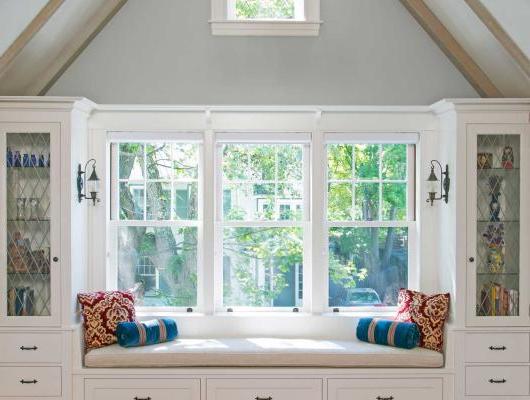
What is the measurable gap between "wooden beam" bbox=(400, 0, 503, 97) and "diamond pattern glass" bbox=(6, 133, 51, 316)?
2590 millimetres

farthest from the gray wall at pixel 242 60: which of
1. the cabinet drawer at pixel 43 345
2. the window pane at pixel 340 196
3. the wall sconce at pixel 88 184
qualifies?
the cabinet drawer at pixel 43 345

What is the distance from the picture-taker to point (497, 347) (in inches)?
182

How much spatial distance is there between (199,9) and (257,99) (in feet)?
2.40

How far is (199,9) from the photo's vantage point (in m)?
4.94

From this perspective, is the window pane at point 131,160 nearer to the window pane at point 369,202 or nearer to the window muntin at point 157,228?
the window muntin at point 157,228

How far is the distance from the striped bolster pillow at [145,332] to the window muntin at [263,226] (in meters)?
0.50

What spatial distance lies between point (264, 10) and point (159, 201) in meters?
1.54

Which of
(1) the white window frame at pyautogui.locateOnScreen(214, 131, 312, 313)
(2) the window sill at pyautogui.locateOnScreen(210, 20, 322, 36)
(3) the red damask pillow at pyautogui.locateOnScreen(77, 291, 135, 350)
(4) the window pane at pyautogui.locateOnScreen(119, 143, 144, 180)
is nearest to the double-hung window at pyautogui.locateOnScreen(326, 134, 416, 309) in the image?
(1) the white window frame at pyautogui.locateOnScreen(214, 131, 312, 313)

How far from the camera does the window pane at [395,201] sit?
17.1ft

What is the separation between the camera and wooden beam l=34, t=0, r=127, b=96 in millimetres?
4848

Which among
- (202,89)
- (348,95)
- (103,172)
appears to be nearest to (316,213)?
(348,95)

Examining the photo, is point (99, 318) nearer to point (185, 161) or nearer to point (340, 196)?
point (185, 161)

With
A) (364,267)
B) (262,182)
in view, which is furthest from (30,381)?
(364,267)

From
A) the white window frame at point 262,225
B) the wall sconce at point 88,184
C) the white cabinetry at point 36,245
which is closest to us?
the white cabinetry at point 36,245
